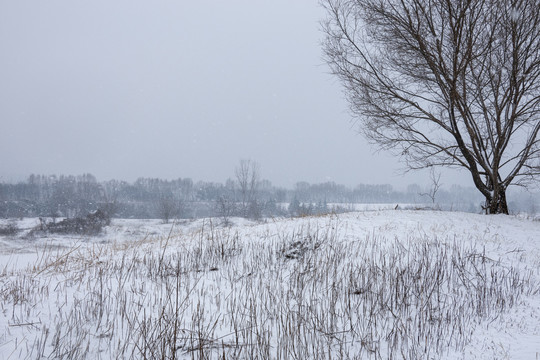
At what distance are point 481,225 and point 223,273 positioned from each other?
7.45 m

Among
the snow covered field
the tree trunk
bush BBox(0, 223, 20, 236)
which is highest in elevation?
the tree trunk

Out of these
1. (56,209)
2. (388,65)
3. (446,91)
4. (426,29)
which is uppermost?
(426,29)

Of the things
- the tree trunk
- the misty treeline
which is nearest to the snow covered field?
the tree trunk

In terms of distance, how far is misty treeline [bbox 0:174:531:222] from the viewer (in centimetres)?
5925

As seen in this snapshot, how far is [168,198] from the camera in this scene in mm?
65688

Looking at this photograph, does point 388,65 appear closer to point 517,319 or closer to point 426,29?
point 426,29

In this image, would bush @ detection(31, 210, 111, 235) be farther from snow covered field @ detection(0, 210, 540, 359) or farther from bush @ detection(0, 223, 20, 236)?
snow covered field @ detection(0, 210, 540, 359)

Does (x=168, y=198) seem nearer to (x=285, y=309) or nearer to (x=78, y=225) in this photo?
(x=78, y=225)

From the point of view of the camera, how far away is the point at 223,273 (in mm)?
5031

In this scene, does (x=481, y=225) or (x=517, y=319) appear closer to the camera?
(x=517, y=319)

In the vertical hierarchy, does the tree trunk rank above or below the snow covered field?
above

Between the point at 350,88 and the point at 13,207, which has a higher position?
the point at 350,88

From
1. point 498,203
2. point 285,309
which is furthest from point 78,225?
point 285,309

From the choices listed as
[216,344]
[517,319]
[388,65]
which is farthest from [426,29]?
[216,344]
